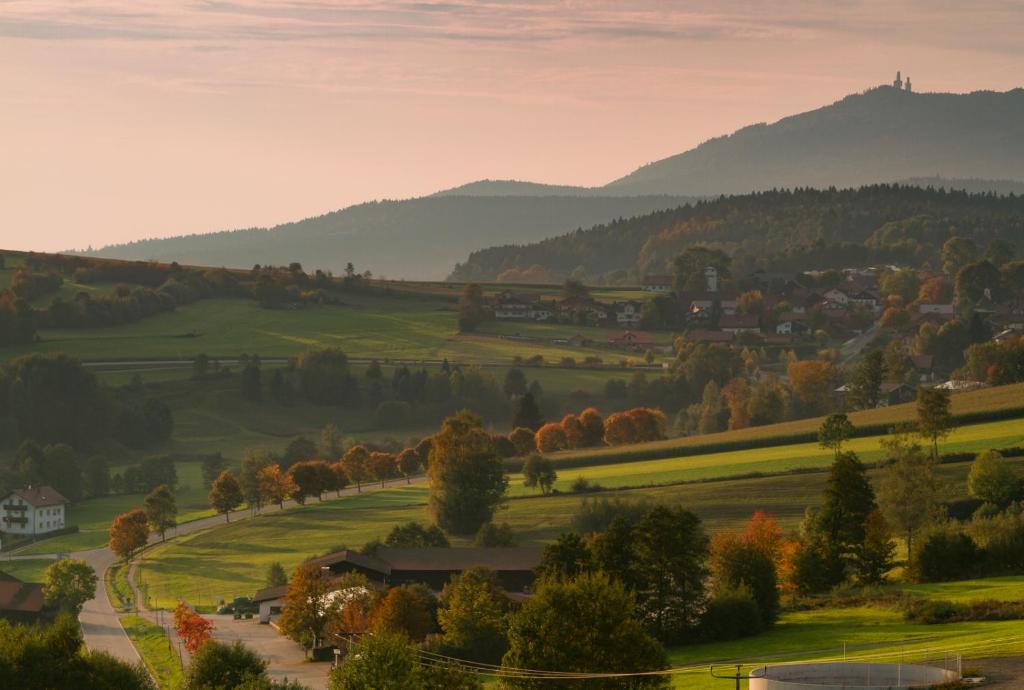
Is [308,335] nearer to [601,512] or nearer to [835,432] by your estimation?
[835,432]

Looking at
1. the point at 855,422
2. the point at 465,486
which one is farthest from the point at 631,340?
the point at 465,486

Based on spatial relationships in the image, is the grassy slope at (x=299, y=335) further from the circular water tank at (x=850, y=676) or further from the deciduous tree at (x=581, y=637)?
the circular water tank at (x=850, y=676)

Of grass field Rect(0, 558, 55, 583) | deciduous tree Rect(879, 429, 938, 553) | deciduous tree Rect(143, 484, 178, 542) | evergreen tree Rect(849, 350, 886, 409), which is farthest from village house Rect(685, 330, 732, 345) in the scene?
deciduous tree Rect(879, 429, 938, 553)

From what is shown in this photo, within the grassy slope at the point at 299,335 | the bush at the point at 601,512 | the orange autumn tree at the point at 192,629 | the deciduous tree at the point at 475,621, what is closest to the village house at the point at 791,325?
the grassy slope at the point at 299,335

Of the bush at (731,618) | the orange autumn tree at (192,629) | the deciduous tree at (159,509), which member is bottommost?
the orange autumn tree at (192,629)

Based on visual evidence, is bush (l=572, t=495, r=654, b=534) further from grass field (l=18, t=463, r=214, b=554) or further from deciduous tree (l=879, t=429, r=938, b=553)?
grass field (l=18, t=463, r=214, b=554)

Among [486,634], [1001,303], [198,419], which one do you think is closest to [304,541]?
[486,634]

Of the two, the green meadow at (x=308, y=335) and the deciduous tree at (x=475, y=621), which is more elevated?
the green meadow at (x=308, y=335)
